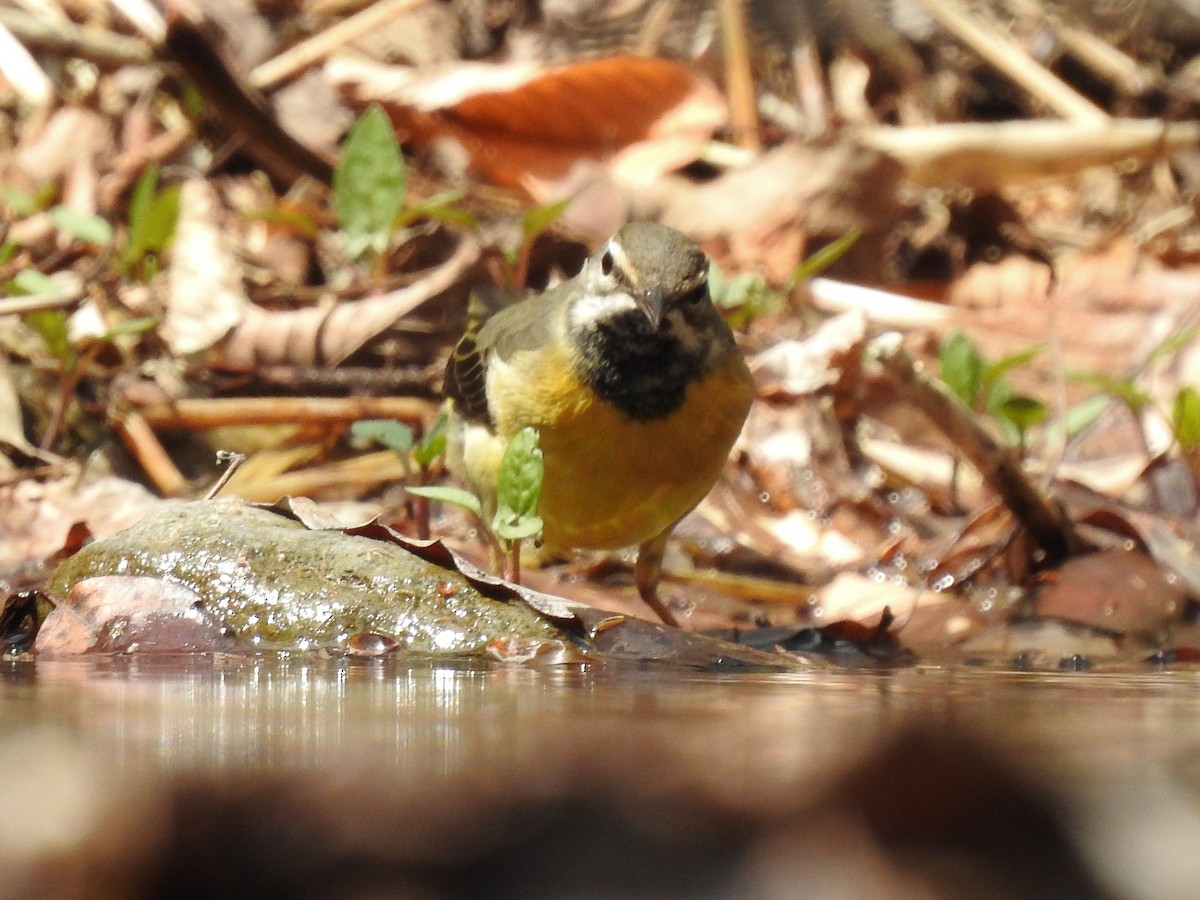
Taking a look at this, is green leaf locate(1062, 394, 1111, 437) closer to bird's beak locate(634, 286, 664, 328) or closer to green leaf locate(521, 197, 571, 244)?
bird's beak locate(634, 286, 664, 328)

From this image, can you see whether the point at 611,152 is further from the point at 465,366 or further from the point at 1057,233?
the point at 465,366

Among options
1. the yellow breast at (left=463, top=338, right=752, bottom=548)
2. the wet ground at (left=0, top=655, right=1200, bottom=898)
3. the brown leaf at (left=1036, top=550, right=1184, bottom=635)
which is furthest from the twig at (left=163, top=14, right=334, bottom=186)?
the wet ground at (left=0, top=655, right=1200, bottom=898)

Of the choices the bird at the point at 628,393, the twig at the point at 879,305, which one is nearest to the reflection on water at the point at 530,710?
the bird at the point at 628,393

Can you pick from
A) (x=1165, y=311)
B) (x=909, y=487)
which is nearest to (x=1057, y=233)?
(x=1165, y=311)

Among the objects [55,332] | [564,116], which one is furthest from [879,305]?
[55,332]

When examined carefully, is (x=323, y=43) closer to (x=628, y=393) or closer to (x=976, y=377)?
(x=976, y=377)
